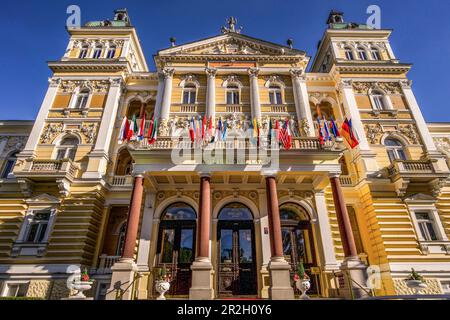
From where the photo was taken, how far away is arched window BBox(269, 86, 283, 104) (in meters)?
19.1

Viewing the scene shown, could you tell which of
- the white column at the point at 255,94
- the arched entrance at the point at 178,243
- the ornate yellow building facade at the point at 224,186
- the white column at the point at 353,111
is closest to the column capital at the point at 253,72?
the white column at the point at 255,94

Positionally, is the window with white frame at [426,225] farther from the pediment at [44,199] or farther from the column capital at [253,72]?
the pediment at [44,199]

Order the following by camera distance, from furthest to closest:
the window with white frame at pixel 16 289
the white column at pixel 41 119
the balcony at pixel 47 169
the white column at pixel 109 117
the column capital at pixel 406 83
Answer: the column capital at pixel 406 83, the white column at pixel 109 117, the white column at pixel 41 119, the balcony at pixel 47 169, the window with white frame at pixel 16 289

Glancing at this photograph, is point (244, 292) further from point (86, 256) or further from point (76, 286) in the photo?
point (86, 256)

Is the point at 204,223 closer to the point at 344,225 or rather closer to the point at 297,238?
the point at 297,238

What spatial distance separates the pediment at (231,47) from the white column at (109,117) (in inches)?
186

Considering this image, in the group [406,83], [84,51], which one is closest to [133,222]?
[84,51]

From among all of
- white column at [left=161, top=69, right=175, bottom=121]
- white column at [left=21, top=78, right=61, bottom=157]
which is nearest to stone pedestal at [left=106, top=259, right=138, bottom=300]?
white column at [left=161, top=69, right=175, bottom=121]

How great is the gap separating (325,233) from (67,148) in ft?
58.1

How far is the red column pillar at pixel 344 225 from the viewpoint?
12305 mm

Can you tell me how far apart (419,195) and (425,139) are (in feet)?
15.2

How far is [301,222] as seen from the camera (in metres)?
15.3
